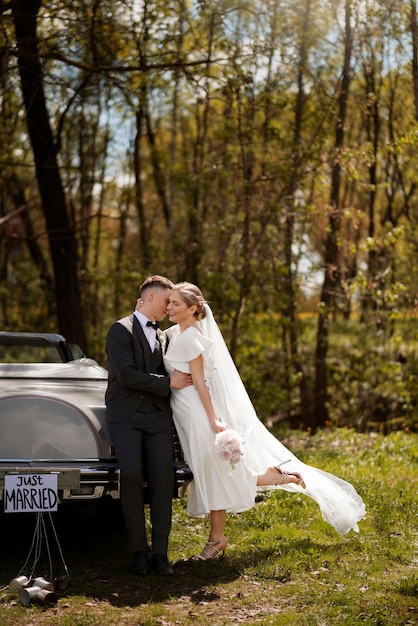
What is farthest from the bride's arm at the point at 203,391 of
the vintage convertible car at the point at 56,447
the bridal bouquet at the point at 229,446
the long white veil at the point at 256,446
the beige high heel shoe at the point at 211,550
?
the beige high heel shoe at the point at 211,550

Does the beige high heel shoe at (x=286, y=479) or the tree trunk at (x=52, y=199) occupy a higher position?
the tree trunk at (x=52, y=199)

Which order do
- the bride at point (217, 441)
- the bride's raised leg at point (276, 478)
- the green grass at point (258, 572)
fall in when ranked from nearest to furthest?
the green grass at point (258, 572), the bride at point (217, 441), the bride's raised leg at point (276, 478)

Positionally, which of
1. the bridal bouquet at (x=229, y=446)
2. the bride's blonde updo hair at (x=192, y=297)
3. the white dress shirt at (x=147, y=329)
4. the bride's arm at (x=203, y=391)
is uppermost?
the bride's blonde updo hair at (x=192, y=297)

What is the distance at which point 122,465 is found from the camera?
589 cm

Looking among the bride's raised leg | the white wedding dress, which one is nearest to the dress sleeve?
the white wedding dress

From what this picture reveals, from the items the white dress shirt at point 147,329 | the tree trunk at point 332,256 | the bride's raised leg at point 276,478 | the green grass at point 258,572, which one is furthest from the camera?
the tree trunk at point 332,256

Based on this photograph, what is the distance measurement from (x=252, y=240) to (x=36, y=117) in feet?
12.9

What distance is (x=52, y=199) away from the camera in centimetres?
1353

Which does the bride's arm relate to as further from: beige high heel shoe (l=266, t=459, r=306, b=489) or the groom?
beige high heel shoe (l=266, t=459, r=306, b=489)

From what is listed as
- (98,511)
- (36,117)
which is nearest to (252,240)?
(36,117)

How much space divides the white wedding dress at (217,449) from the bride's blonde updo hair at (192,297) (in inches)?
4.8

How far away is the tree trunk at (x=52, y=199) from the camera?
42.0 feet

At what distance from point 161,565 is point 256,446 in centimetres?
124

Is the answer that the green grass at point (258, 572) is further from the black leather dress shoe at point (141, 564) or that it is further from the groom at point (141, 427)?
the groom at point (141, 427)
